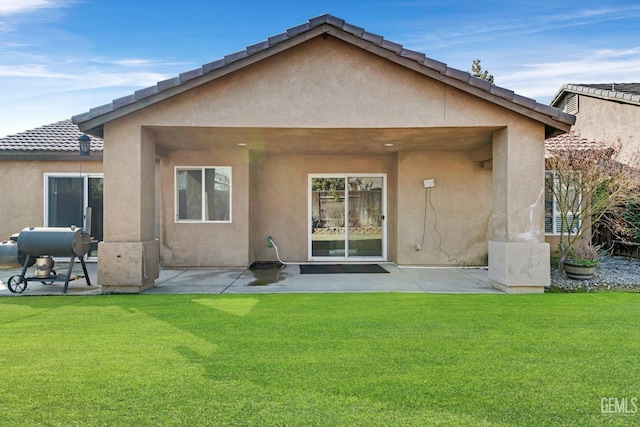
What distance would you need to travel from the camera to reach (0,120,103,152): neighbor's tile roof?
11.8 metres

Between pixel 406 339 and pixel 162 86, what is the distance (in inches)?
251

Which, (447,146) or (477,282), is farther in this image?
(447,146)

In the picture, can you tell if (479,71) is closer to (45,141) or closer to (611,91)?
(611,91)

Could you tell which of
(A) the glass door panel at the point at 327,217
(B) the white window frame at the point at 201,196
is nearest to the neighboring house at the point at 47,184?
(B) the white window frame at the point at 201,196

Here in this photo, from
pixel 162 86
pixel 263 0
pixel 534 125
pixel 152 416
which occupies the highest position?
pixel 263 0

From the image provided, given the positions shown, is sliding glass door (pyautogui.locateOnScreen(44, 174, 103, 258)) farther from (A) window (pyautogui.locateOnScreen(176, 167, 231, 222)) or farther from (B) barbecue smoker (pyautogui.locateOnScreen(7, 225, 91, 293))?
(B) barbecue smoker (pyautogui.locateOnScreen(7, 225, 91, 293))

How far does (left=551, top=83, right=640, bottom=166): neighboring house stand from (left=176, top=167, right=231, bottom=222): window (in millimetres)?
11908

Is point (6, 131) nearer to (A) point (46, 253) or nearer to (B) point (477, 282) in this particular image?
(A) point (46, 253)

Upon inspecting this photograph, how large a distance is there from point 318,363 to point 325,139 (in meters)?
6.34

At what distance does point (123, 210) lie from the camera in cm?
816

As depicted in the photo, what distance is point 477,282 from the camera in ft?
30.7

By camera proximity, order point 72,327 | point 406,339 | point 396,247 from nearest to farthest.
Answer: point 406,339 < point 72,327 < point 396,247

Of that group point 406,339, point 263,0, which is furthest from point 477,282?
point 263,0

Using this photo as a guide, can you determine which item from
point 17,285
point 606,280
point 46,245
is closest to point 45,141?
point 46,245
